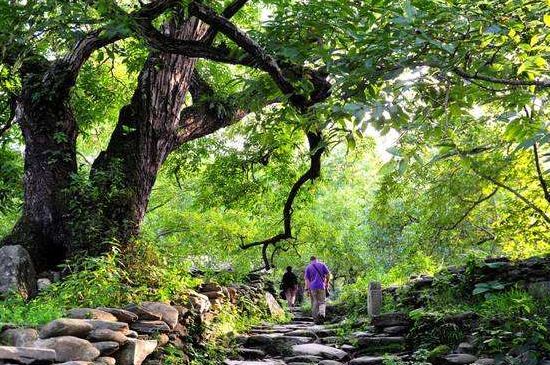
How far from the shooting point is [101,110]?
10430 mm

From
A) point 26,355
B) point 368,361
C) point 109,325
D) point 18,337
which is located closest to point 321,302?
point 368,361

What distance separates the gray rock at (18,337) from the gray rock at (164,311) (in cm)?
197

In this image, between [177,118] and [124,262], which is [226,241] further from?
[124,262]

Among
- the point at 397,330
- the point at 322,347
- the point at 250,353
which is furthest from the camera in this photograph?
the point at 397,330

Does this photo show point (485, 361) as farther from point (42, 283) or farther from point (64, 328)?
point (42, 283)

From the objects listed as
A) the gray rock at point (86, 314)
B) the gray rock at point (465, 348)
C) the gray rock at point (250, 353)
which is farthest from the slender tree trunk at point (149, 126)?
the gray rock at point (465, 348)


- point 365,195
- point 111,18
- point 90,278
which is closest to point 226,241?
point 90,278

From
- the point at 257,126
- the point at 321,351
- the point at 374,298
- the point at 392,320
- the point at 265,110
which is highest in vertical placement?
the point at 265,110

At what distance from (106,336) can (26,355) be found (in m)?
1.05

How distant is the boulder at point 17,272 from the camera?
6430 mm

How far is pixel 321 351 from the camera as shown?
8.61 m

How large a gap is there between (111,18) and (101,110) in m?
5.58

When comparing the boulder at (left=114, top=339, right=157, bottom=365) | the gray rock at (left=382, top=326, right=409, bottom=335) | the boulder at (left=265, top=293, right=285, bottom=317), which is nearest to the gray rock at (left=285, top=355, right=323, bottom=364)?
the gray rock at (left=382, top=326, right=409, bottom=335)

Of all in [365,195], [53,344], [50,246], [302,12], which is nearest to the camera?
[53,344]
